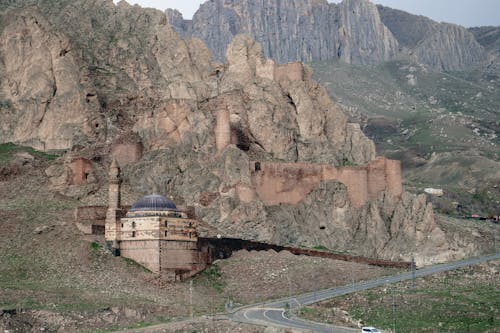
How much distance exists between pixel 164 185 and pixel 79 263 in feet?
122

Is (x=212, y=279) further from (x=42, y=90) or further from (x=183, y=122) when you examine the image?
(x=42, y=90)

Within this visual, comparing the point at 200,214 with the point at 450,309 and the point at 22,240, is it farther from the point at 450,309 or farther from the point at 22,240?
the point at 450,309

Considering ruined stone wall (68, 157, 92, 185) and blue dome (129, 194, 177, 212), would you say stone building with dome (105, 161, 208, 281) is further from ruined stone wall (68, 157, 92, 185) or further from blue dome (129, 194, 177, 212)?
ruined stone wall (68, 157, 92, 185)

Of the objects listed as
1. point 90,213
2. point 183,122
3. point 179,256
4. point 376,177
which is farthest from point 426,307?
point 183,122

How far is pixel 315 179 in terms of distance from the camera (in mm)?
165250

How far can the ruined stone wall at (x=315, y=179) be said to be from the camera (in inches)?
6339

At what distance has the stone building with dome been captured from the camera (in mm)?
122688

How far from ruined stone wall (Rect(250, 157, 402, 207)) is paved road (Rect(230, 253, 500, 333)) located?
17.3 metres

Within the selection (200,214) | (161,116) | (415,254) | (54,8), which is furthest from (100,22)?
(415,254)

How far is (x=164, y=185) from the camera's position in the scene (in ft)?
511

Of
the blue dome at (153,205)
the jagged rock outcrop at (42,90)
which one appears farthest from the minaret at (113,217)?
the jagged rock outcrop at (42,90)

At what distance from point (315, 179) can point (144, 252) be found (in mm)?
46572

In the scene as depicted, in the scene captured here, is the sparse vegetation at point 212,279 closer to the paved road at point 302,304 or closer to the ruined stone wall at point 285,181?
the paved road at point 302,304

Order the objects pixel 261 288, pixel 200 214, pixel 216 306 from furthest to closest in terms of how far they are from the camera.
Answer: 1. pixel 200 214
2. pixel 261 288
3. pixel 216 306
